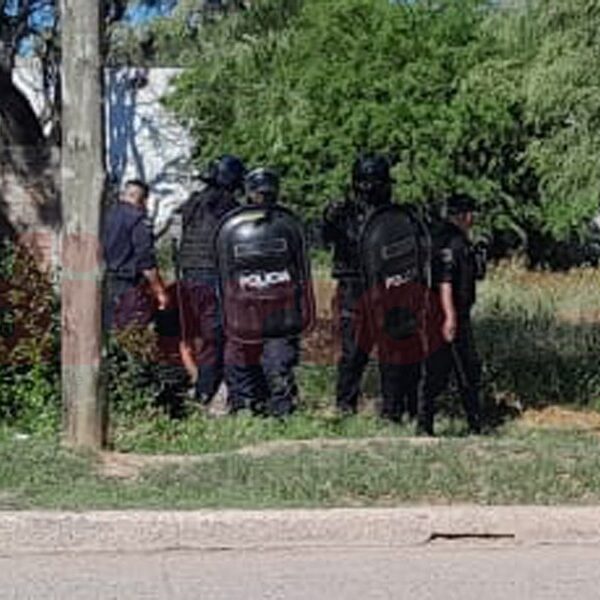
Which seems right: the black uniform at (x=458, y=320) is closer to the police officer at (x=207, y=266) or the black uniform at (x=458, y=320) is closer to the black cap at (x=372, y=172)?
the black cap at (x=372, y=172)

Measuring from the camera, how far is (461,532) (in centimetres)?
767

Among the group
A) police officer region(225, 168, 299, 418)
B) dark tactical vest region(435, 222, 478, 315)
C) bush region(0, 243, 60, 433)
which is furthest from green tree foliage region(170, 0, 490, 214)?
bush region(0, 243, 60, 433)

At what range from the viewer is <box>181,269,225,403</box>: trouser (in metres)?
10.9

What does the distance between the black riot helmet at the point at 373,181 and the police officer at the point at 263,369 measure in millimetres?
573

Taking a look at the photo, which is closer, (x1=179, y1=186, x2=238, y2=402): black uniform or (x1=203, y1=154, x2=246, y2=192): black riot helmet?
(x1=179, y1=186, x2=238, y2=402): black uniform

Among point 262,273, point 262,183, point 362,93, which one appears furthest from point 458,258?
point 362,93

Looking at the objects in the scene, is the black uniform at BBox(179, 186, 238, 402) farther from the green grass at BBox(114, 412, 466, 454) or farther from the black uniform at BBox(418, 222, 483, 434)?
the black uniform at BBox(418, 222, 483, 434)

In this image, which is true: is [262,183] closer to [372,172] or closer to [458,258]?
[372,172]

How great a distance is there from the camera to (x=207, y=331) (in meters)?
11.0

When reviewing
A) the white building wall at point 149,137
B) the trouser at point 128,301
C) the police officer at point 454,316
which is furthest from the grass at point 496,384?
the white building wall at point 149,137

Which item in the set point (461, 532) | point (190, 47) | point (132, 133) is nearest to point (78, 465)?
point (461, 532)

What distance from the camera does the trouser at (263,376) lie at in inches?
416

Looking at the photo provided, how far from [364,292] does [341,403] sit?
2.78 feet

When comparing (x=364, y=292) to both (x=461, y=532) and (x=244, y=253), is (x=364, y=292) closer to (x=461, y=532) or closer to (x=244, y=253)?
(x=244, y=253)
